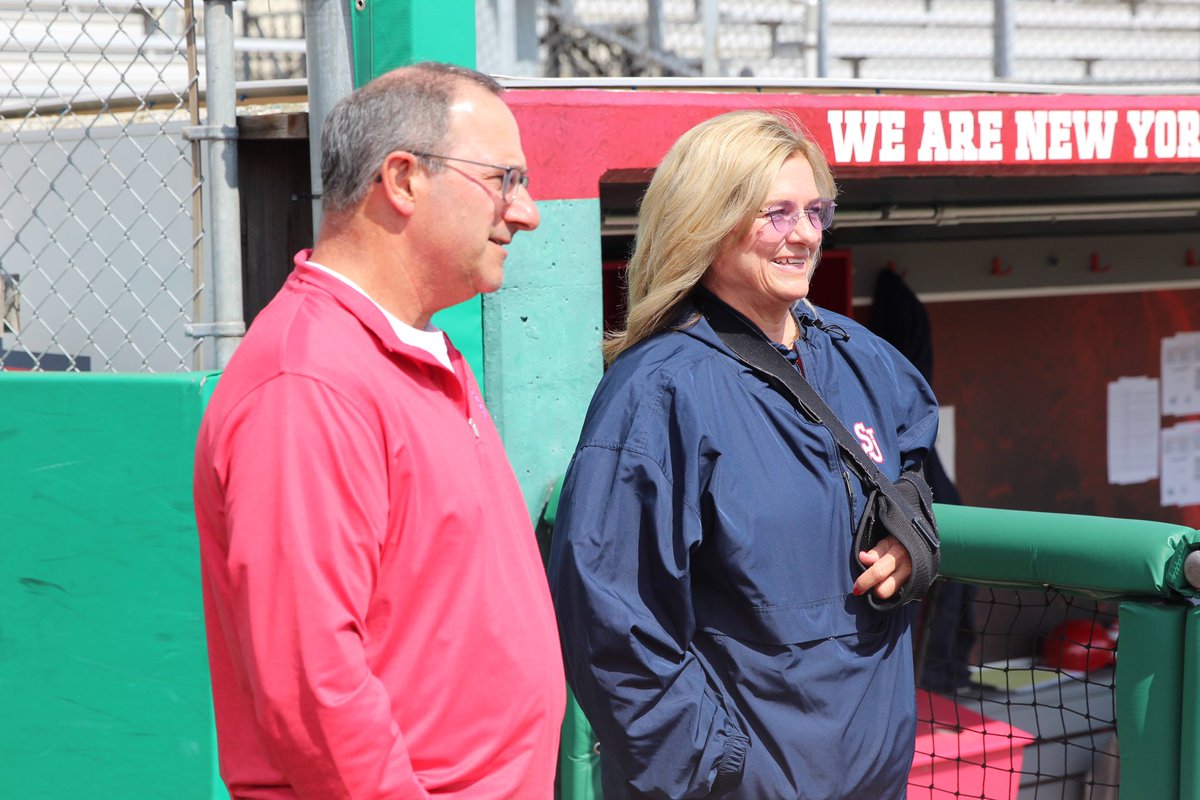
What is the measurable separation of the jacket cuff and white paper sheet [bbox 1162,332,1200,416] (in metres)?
5.34

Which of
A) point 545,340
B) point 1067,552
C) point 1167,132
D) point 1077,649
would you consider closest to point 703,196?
point 1067,552

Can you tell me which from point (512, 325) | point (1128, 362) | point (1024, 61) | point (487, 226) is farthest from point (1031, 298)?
point (1024, 61)

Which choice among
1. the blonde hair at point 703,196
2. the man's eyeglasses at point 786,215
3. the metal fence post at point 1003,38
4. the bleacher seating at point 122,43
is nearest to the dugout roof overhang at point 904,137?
the blonde hair at point 703,196

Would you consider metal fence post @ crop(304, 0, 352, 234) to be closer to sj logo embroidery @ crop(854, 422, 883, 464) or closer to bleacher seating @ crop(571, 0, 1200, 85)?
sj logo embroidery @ crop(854, 422, 883, 464)

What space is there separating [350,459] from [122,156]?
92.0 inches

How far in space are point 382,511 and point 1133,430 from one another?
5.87m

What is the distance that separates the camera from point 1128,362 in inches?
257

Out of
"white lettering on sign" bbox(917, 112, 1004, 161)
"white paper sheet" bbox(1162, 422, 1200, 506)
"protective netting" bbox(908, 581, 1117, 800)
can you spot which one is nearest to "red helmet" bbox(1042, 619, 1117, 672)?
"protective netting" bbox(908, 581, 1117, 800)

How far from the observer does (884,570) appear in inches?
84.5

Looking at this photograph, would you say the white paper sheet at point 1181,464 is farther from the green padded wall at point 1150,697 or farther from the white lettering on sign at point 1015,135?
the green padded wall at point 1150,697

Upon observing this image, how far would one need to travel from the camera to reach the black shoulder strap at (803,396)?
218 centimetres

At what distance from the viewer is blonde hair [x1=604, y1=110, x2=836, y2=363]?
2.21 m

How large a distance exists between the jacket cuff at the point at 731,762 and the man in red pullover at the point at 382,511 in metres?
0.35

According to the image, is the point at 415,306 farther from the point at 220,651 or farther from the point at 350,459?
the point at 220,651
